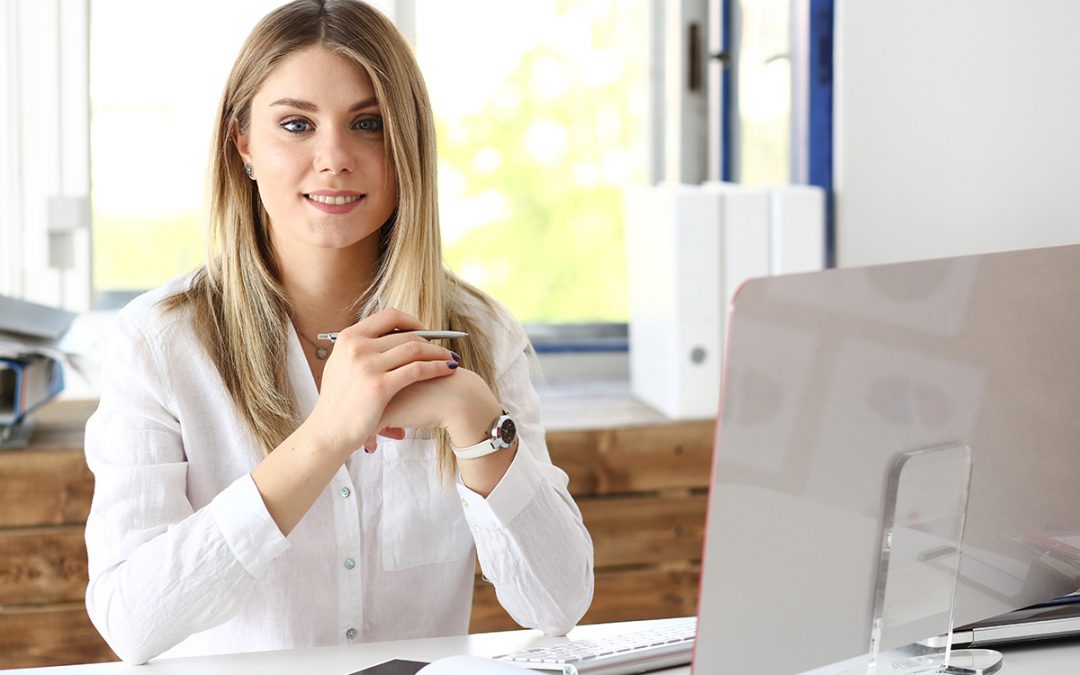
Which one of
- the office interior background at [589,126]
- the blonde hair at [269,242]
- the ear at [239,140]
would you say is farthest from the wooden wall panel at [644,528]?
the ear at [239,140]

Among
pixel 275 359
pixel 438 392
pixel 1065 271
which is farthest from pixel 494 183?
pixel 1065 271

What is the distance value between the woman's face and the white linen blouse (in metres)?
0.16

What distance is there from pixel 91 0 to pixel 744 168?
4.43ft

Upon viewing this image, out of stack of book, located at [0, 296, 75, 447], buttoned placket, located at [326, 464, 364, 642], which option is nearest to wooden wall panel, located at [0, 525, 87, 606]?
stack of book, located at [0, 296, 75, 447]

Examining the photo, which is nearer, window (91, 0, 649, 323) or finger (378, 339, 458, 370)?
finger (378, 339, 458, 370)

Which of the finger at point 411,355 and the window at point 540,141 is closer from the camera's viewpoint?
the finger at point 411,355

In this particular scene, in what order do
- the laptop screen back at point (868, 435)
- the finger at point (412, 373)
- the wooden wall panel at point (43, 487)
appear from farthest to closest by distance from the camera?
1. the wooden wall panel at point (43, 487)
2. the finger at point (412, 373)
3. the laptop screen back at point (868, 435)

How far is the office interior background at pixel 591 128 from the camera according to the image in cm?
210

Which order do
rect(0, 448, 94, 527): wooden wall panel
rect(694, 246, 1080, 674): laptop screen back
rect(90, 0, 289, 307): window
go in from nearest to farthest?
rect(694, 246, 1080, 674): laptop screen back, rect(0, 448, 94, 527): wooden wall panel, rect(90, 0, 289, 307): window

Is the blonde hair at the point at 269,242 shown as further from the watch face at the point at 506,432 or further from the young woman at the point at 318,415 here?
the watch face at the point at 506,432

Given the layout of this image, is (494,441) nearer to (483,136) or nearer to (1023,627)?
(1023,627)

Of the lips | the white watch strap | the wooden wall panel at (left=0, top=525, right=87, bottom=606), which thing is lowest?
the wooden wall panel at (left=0, top=525, right=87, bottom=606)

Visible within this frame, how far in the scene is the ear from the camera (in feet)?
4.55

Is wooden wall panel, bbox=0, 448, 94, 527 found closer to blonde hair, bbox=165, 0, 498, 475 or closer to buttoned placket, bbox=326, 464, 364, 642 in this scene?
blonde hair, bbox=165, 0, 498, 475
